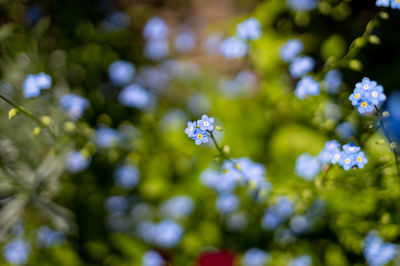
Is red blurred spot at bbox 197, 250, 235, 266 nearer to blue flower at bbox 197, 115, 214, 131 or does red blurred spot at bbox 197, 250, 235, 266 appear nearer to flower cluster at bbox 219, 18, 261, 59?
blue flower at bbox 197, 115, 214, 131

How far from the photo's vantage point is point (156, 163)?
3.29 metres

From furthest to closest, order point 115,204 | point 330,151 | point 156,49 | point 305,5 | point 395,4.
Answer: point 156,49, point 115,204, point 305,5, point 330,151, point 395,4

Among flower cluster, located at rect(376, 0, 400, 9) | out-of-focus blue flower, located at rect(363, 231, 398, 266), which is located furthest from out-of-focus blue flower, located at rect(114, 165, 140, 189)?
flower cluster, located at rect(376, 0, 400, 9)

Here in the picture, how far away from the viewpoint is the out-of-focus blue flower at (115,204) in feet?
11.1

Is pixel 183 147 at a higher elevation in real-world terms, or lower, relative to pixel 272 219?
higher

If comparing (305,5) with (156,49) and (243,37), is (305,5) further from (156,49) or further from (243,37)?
(156,49)

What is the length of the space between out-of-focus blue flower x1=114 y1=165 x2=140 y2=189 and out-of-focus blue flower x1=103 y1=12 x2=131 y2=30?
1.73 m

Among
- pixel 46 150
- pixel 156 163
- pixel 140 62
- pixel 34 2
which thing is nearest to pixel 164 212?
pixel 156 163

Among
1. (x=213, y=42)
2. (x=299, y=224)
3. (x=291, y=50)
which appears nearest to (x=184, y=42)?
(x=213, y=42)

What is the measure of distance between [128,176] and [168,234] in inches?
27.7

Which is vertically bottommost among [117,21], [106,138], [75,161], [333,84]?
[75,161]

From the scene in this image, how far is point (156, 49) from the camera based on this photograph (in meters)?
3.94

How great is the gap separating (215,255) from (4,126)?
1938mm

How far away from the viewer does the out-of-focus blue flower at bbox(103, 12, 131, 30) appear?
4.08 m
